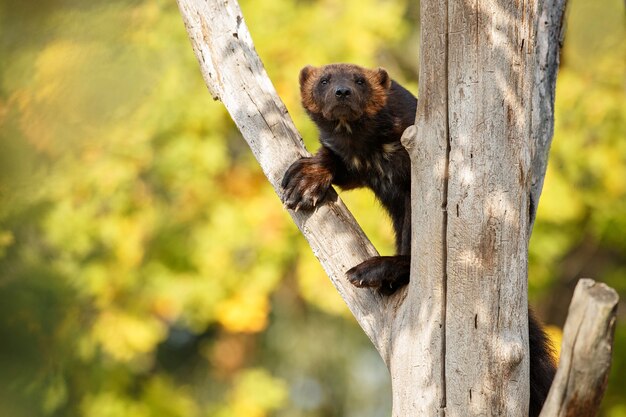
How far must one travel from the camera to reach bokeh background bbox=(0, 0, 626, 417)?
8.52 m

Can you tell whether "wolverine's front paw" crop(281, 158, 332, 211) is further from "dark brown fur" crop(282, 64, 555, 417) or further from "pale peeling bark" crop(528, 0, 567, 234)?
"pale peeling bark" crop(528, 0, 567, 234)

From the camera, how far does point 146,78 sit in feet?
33.0

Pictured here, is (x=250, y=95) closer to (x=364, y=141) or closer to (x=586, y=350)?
(x=364, y=141)

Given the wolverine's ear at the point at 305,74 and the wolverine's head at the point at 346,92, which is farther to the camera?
the wolverine's ear at the point at 305,74

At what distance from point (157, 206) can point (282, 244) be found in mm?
1729

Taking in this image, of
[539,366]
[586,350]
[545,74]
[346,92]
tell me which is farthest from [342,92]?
[586,350]

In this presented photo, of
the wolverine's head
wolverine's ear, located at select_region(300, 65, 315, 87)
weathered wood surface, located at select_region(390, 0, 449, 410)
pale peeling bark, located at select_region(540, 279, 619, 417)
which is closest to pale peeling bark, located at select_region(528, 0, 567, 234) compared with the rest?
the wolverine's head

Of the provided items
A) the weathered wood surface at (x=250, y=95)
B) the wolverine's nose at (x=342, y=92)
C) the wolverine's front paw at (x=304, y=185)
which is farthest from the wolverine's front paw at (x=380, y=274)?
the wolverine's nose at (x=342, y=92)

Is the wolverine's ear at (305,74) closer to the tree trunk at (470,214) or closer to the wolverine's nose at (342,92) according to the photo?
the wolverine's nose at (342,92)

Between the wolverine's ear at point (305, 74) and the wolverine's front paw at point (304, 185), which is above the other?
the wolverine's ear at point (305, 74)

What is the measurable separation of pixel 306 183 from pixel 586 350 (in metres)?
1.95

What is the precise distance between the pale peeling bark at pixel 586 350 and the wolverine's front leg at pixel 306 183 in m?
1.78

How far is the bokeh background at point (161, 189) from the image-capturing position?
852 centimetres

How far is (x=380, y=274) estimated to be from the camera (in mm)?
4527
